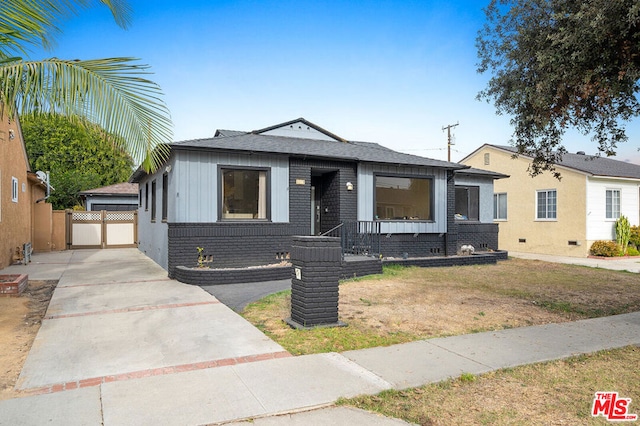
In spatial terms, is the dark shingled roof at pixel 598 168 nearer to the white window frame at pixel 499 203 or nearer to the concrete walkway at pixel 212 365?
the white window frame at pixel 499 203

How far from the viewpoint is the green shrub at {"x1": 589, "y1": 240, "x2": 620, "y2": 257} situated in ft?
54.9

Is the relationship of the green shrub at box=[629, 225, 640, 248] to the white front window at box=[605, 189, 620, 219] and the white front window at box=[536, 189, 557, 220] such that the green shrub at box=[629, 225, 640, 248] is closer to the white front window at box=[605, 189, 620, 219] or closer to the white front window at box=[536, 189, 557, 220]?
the white front window at box=[605, 189, 620, 219]

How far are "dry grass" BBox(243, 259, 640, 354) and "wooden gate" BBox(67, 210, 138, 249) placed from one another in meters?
14.6

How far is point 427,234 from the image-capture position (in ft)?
44.9

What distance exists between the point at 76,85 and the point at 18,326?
3798 mm

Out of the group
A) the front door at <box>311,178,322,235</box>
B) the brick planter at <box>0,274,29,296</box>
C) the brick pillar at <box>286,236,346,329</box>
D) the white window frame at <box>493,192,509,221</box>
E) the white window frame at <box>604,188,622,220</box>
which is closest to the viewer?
the brick pillar at <box>286,236,346,329</box>

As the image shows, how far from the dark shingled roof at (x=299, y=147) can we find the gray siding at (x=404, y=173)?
1.03 ft

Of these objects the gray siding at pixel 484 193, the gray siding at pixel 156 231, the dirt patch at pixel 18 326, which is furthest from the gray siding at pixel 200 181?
the gray siding at pixel 484 193

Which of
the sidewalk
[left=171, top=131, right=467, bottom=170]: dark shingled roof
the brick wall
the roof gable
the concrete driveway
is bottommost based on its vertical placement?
the sidewalk

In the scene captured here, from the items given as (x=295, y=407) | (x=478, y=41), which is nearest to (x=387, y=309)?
(x=295, y=407)

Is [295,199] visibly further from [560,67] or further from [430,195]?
[560,67]

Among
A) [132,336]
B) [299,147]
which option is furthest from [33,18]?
[299,147]

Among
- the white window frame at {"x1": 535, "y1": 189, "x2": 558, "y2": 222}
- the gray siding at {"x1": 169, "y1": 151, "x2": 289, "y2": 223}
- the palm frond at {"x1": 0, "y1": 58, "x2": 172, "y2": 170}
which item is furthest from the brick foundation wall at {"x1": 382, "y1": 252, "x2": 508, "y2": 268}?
the palm frond at {"x1": 0, "y1": 58, "x2": 172, "y2": 170}

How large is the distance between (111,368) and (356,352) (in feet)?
8.46
